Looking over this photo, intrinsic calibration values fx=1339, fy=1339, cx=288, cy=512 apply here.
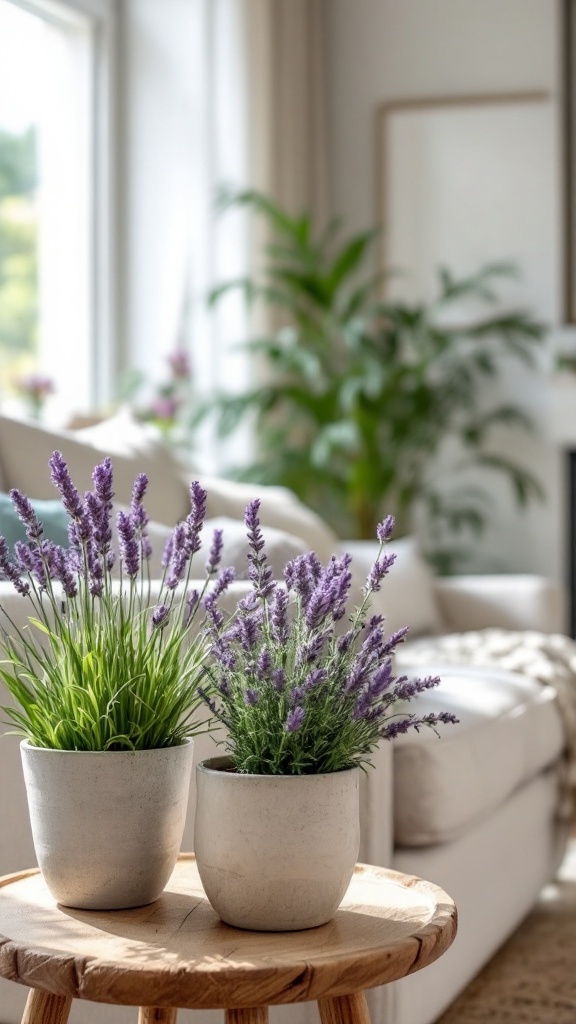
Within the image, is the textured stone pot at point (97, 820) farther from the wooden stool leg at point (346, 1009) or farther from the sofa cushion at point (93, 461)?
the sofa cushion at point (93, 461)

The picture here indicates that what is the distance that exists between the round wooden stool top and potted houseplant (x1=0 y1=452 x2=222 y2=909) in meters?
0.05

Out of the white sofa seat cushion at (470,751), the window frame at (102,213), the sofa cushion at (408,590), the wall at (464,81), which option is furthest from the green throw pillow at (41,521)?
the wall at (464,81)

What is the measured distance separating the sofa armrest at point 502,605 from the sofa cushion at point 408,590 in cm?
4

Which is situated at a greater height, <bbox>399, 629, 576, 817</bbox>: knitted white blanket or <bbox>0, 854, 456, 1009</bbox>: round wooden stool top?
<bbox>0, 854, 456, 1009</bbox>: round wooden stool top

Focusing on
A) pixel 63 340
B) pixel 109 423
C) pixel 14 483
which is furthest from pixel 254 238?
pixel 14 483

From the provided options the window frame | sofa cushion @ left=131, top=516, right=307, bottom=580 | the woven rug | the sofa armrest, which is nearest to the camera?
sofa cushion @ left=131, top=516, right=307, bottom=580

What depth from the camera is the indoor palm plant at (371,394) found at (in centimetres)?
421

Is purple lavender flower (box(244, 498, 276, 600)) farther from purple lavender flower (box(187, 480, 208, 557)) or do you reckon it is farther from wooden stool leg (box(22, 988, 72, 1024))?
wooden stool leg (box(22, 988, 72, 1024))

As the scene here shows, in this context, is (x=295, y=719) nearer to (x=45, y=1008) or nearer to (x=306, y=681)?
(x=306, y=681)

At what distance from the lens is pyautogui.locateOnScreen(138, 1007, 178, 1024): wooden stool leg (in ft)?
4.25

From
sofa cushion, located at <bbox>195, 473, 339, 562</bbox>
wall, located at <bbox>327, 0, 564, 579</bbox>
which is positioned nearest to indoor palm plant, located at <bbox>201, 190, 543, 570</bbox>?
wall, located at <bbox>327, 0, 564, 579</bbox>

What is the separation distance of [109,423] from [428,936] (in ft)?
6.14

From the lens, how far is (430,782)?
1.93 m

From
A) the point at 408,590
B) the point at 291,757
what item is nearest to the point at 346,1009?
the point at 291,757
